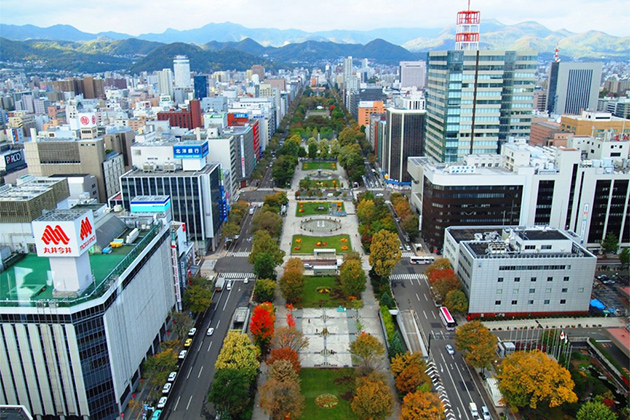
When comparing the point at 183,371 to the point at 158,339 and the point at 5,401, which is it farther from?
the point at 5,401

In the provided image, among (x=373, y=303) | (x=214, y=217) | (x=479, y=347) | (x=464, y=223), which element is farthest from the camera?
(x=214, y=217)

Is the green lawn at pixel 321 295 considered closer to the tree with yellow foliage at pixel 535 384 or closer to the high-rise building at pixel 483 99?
the tree with yellow foliage at pixel 535 384

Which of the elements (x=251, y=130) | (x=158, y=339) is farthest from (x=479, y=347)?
(x=251, y=130)

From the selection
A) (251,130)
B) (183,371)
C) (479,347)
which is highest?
(251,130)

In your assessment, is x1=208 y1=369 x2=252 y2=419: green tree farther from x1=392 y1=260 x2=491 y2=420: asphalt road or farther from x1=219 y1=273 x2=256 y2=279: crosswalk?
x1=219 y1=273 x2=256 y2=279: crosswalk

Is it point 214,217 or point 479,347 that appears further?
point 214,217

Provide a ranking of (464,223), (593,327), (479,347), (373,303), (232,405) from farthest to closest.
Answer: (464,223) → (373,303) → (593,327) → (479,347) → (232,405)
